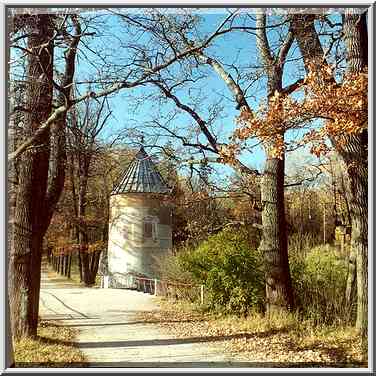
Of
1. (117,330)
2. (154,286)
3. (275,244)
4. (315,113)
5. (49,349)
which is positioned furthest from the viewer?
(275,244)

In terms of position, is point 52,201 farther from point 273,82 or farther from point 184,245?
point 273,82

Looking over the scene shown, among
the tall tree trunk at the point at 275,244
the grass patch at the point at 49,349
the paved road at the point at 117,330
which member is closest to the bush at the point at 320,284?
the tall tree trunk at the point at 275,244

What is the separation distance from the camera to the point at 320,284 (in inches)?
223

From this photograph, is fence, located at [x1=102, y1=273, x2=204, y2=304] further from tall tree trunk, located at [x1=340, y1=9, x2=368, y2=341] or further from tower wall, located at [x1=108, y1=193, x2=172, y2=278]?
tall tree trunk, located at [x1=340, y1=9, x2=368, y2=341]

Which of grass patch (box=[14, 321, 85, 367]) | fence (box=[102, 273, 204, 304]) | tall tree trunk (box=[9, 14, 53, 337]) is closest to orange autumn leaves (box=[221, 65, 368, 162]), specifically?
fence (box=[102, 273, 204, 304])

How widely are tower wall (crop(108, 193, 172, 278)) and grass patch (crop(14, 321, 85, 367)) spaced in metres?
0.68

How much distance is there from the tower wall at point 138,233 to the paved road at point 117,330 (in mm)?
248

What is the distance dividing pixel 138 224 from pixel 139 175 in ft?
1.43

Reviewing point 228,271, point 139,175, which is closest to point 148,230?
point 139,175

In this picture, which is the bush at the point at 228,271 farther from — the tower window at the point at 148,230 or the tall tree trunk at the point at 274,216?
the tower window at the point at 148,230

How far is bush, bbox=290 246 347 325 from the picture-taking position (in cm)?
555

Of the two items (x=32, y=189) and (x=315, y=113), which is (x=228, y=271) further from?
(x=32, y=189)

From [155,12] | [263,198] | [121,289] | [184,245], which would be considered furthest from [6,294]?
[155,12]

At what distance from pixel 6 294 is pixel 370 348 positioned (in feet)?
10.0
